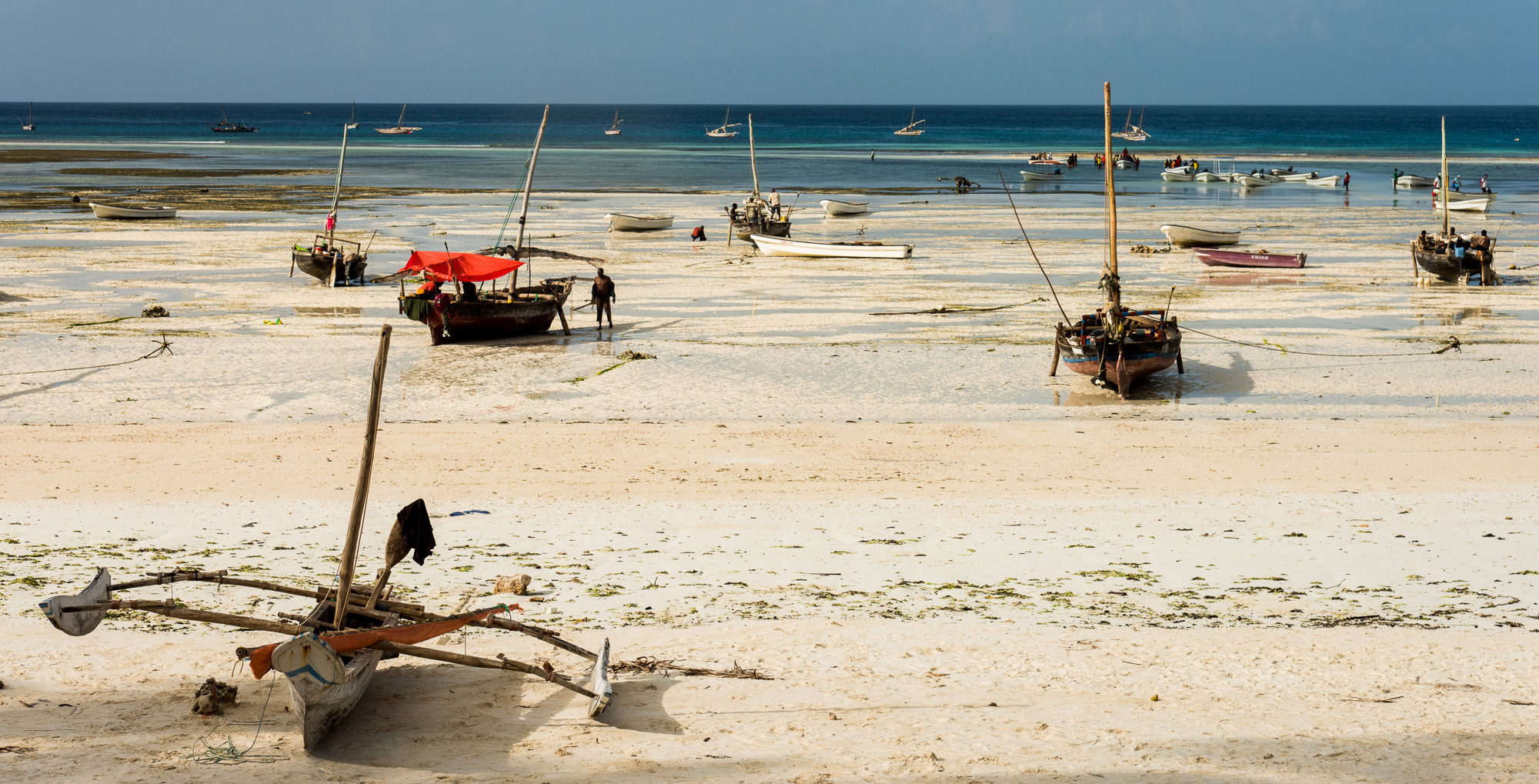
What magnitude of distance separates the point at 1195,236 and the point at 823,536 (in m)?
33.5

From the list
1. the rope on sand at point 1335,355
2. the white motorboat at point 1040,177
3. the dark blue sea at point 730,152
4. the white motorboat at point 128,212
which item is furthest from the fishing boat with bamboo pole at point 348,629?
the white motorboat at point 1040,177

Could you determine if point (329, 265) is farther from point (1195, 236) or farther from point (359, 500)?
point (1195, 236)

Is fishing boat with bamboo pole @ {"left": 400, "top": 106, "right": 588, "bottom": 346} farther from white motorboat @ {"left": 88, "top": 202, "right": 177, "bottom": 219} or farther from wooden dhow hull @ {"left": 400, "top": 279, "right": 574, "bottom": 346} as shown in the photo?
white motorboat @ {"left": 88, "top": 202, "right": 177, "bottom": 219}

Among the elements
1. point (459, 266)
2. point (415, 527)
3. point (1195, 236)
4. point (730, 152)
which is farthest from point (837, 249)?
point (730, 152)

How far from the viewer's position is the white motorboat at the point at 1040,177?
8125cm

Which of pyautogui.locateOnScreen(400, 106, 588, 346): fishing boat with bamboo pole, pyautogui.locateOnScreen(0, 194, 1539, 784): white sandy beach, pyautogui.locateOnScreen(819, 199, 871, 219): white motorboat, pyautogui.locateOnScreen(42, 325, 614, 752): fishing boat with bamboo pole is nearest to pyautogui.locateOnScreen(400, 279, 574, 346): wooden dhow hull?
pyautogui.locateOnScreen(400, 106, 588, 346): fishing boat with bamboo pole

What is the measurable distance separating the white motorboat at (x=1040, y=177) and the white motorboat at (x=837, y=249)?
138ft

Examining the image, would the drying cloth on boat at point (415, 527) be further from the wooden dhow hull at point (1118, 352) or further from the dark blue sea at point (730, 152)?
the dark blue sea at point (730, 152)

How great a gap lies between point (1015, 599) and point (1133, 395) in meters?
10.9

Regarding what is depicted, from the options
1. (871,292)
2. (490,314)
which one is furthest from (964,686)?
(871,292)

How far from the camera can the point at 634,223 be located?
48.6m

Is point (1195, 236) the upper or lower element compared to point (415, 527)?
upper

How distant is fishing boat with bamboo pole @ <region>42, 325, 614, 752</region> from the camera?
823 cm

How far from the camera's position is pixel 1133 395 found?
2158 centimetres
